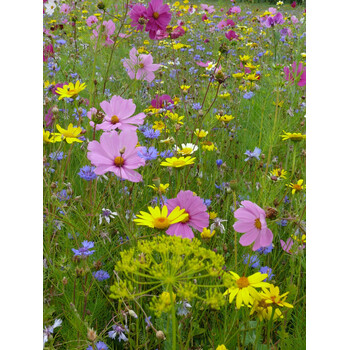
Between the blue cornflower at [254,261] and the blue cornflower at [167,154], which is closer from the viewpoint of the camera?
the blue cornflower at [254,261]

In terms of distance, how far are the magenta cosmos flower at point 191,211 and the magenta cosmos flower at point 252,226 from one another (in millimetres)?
69

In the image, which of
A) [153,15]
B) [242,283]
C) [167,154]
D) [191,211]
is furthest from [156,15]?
[242,283]

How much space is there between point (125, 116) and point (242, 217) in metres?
0.29

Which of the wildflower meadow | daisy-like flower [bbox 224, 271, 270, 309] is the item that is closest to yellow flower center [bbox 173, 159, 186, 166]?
the wildflower meadow

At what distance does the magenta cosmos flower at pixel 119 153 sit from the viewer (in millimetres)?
516

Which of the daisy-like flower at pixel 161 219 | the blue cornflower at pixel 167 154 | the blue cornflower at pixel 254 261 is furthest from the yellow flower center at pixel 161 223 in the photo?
the blue cornflower at pixel 167 154

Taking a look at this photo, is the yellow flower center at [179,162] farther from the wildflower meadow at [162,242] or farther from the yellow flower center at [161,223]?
the yellow flower center at [161,223]

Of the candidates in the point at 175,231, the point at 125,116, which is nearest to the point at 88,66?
the point at 125,116

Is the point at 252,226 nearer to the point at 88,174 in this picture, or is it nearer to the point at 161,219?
the point at 161,219

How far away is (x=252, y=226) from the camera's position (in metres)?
0.46

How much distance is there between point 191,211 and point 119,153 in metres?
0.13

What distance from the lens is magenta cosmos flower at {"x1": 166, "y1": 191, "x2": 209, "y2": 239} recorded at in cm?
52

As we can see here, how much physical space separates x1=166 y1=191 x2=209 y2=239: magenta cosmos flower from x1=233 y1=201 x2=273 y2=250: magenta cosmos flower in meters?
0.07
